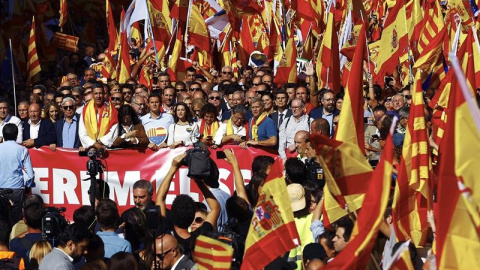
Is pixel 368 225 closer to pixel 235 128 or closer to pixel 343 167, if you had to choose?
pixel 343 167

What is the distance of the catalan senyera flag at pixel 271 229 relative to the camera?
741 centimetres

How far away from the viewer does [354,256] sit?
6.11m

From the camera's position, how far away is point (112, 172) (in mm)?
13180

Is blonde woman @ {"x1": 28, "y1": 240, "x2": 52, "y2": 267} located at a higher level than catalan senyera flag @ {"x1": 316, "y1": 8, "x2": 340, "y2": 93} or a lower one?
lower

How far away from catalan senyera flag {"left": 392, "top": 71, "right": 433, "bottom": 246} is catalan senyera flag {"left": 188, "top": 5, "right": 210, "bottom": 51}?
36.8 ft

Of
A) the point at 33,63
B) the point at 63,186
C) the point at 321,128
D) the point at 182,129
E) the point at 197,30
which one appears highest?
the point at 197,30

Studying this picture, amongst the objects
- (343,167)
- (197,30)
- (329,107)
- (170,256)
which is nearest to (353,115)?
(343,167)

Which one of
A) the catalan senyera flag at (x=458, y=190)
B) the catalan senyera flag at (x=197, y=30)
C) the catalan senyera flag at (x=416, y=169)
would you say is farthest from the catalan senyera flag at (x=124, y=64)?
the catalan senyera flag at (x=458, y=190)

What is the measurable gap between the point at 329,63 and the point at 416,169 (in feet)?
22.8

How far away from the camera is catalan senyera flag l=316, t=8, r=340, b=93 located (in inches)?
604

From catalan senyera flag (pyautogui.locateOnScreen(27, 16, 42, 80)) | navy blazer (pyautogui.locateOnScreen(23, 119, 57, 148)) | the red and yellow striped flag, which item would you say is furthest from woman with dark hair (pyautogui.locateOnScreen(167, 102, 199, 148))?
catalan senyera flag (pyautogui.locateOnScreen(27, 16, 42, 80))

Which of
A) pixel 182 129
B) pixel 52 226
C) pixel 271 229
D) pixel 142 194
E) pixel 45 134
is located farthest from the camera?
pixel 45 134

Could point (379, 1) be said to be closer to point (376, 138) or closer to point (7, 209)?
point (376, 138)

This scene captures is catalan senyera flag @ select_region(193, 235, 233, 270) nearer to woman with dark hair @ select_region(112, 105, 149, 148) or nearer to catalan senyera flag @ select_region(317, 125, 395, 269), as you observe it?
catalan senyera flag @ select_region(317, 125, 395, 269)
